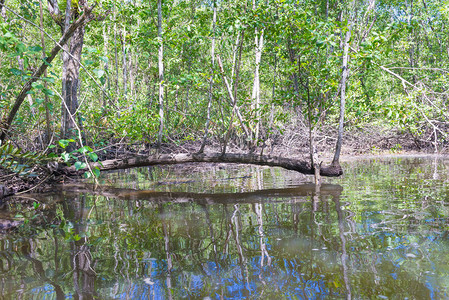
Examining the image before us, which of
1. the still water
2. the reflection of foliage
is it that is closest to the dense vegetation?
the reflection of foliage

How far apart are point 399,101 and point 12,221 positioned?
6172mm

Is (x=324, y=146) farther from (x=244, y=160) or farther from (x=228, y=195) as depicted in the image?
(x=228, y=195)

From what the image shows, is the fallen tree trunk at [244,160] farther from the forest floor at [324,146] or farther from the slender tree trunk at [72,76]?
the forest floor at [324,146]

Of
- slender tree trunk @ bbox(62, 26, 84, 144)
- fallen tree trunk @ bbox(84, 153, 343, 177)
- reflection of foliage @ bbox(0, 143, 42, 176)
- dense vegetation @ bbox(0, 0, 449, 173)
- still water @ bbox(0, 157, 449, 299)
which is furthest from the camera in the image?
slender tree trunk @ bbox(62, 26, 84, 144)

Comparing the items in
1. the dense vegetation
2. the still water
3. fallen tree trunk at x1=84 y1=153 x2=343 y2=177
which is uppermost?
the dense vegetation

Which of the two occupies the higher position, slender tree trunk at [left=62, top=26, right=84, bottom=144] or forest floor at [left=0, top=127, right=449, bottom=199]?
slender tree trunk at [left=62, top=26, right=84, bottom=144]

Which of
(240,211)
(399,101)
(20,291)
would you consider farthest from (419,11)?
(20,291)

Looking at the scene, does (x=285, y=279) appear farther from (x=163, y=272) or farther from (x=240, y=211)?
(x=240, y=211)

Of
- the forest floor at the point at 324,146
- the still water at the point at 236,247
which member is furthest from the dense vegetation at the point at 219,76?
the still water at the point at 236,247

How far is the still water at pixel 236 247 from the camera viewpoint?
2.32 m

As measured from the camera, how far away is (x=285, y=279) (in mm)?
2424

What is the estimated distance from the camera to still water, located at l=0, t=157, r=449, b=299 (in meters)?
2.32

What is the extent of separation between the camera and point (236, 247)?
3.12 metres

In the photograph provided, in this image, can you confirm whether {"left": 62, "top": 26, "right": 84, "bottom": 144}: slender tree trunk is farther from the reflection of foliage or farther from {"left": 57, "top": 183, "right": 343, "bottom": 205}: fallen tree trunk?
{"left": 57, "top": 183, "right": 343, "bottom": 205}: fallen tree trunk
